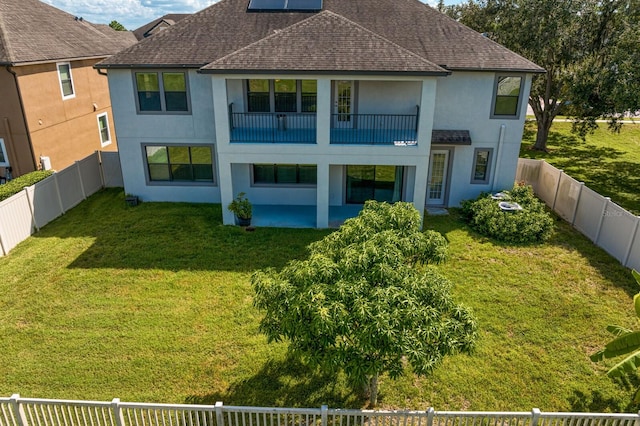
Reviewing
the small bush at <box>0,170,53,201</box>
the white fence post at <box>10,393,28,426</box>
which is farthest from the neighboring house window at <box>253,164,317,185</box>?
the white fence post at <box>10,393,28,426</box>

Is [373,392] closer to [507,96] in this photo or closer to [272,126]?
[272,126]

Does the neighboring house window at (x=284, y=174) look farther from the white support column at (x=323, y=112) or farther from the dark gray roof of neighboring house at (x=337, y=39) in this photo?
the dark gray roof of neighboring house at (x=337, y=39)

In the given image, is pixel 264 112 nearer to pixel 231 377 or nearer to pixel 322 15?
pixel 322 15

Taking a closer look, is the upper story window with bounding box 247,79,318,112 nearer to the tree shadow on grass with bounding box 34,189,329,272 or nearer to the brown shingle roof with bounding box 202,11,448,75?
the brown shingle roof with bounding box 202,11,448,75

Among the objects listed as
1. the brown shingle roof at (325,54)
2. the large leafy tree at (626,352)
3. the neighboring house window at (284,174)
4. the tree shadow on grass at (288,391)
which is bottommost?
the tree shadow on grass at (288,391)

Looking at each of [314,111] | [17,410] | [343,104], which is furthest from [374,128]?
[17,410]

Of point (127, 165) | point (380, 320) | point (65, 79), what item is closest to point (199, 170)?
point (127, 165)

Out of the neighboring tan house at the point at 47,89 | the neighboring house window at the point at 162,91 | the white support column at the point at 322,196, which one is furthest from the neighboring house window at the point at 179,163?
the neighboring tan house at the point at 47,89
